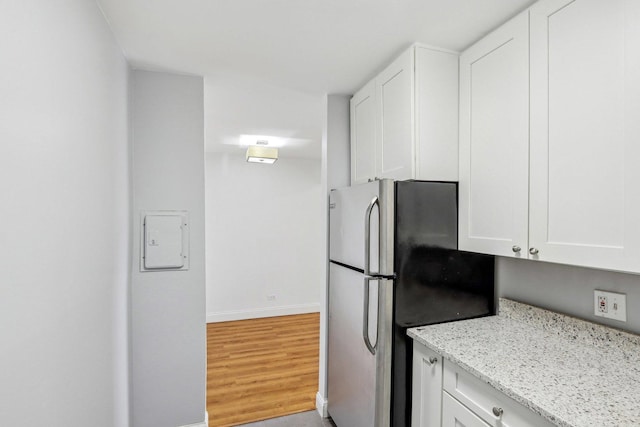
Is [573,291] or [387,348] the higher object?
[573,291]

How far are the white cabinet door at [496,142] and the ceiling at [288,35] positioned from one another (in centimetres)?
14

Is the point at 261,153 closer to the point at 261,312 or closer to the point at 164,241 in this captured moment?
the point at 164,241

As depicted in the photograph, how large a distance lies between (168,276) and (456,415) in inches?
69.0

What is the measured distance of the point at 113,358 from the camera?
1569mm

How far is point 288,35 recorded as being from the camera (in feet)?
5.28

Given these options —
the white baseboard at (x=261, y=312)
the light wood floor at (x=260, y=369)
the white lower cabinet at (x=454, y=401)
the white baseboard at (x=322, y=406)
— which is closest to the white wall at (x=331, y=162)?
the white baseboard at (x=322, y=406)

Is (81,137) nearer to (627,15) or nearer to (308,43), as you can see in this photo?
(308,43)

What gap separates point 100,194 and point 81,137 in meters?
0.30

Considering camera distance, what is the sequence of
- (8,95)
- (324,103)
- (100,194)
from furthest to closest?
(324,103), (100,194), (8,95)

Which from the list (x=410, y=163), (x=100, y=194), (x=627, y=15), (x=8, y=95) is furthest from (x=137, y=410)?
(x=627, y=15)

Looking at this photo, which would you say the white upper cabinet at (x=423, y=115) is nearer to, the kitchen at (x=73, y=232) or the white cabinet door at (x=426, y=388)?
the kitchen at (x=73, y=232)

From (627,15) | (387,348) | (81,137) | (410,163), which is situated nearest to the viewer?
(627,15)

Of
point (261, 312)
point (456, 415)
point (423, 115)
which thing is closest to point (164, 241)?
point (423, 115)

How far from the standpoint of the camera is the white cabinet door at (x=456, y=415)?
1.18 meters
